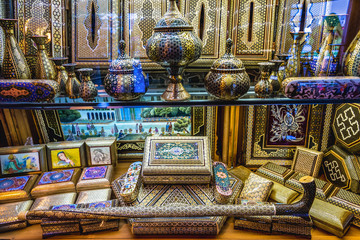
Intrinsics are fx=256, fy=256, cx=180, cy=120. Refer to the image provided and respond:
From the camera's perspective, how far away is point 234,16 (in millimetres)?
1955

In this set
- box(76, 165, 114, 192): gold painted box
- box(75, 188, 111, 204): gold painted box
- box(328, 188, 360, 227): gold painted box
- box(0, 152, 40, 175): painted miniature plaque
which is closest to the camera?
box(328, 188, 360, 227): gold painted box

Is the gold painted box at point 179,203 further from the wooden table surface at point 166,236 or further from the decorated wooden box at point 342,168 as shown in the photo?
the decorated wooden box at point 342,168

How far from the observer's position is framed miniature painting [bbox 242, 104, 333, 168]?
2.09 m

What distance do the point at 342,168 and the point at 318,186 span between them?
0.26m

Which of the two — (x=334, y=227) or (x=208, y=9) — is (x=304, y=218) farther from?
(x=208, y=9)

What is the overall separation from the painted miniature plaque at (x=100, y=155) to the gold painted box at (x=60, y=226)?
523mm

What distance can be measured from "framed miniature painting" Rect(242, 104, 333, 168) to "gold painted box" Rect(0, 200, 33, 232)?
5.52 feet

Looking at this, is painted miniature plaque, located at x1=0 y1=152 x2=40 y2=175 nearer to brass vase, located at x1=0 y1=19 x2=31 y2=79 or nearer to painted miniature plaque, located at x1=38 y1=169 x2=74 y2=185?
painted miniature plaque, located at x1=38 y1=169 x2=74 y2=185

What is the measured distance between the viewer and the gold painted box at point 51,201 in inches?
64.0

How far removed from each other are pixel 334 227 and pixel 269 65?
102 centimetres

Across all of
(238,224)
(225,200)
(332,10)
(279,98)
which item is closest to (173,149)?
(225,200)

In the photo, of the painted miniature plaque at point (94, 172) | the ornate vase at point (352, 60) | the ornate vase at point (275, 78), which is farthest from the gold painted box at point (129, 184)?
the ornate vase at point (352, 60)

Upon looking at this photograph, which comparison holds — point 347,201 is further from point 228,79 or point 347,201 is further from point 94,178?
point 94,178

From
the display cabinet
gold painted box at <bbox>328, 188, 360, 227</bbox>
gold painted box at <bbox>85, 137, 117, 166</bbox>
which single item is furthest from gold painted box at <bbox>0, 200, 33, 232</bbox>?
gold painted box at <bbox>328, 188, 360, 227</bbox>
